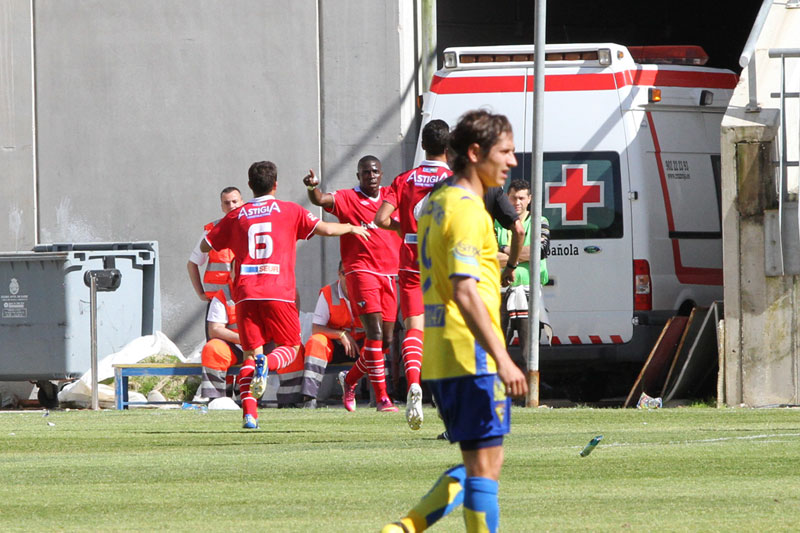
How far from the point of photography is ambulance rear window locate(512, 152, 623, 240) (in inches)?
556

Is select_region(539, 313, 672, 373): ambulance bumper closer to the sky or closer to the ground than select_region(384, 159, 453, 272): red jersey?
closer to the ground

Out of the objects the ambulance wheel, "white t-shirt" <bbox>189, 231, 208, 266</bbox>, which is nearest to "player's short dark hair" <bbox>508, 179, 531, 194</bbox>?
"white t-shirt" <bbox>189, 231, 208, 266</bbox>

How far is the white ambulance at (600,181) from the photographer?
46.3 ft

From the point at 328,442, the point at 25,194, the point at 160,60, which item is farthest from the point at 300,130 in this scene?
the point at 328,442

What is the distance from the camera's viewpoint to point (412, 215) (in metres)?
10.5

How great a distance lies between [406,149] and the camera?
17875 mm

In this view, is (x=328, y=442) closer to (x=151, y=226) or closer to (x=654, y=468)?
(x=654, y=468)

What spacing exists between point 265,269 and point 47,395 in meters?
6.08

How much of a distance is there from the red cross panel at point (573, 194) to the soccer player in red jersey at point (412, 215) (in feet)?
12.0

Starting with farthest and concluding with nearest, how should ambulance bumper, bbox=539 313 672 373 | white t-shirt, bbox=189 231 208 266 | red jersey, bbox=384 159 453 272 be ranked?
ambulance bumper, bbox=539 313 672 373, white t-shirt, bbox=189 231 208 266, red jersey, bbox=384 159 453 272

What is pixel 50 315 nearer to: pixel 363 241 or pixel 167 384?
pixel 167 384

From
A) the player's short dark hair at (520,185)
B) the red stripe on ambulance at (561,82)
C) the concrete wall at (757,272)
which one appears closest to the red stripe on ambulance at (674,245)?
the red stripe on ambulance at (561,82)

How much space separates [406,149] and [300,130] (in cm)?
136

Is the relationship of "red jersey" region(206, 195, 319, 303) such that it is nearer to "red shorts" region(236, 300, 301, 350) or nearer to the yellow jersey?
"red shorts" region(236, 300, 301, 350)
